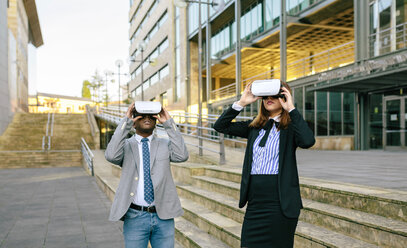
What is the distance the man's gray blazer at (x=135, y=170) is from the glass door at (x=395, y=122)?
44.9 ft

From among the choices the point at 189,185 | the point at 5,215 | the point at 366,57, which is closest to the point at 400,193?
the point at 189,185

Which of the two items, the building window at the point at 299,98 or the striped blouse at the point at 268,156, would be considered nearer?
the striped blouse at the point at 268,156

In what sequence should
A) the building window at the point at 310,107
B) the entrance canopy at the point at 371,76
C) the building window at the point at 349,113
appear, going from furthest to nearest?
Answer: the building window at the point at 310,107, the building window at the point at 349,113, the entrance canopy at the point at 371,76

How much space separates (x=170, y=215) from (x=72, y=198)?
7.38 metres

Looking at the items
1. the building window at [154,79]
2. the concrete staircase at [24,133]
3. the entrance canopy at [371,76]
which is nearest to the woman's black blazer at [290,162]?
the entrance canopy at [371,76]

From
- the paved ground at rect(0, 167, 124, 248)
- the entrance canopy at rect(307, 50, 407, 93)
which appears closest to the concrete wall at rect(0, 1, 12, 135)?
the paved ground at rect(0, 167, 124, 248)

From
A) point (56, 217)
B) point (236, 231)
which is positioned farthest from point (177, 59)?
point (236, 231)

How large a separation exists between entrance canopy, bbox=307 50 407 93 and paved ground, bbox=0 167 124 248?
30.1ft

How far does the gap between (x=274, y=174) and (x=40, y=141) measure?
22.4m

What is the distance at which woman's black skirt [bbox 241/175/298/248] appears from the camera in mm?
2168

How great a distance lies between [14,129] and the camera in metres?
23.6

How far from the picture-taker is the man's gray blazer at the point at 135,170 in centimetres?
260

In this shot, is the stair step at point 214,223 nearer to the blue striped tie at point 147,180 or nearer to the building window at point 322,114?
the blue striped tie at point 147,180

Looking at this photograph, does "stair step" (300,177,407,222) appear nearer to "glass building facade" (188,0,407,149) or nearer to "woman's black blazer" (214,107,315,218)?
"woman's black blazer" (214,107,315,218)
